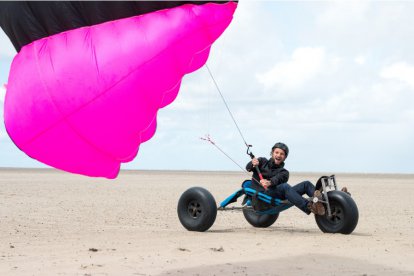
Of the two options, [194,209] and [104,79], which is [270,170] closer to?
[194,209]

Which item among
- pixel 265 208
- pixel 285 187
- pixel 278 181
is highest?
pixel 278 181

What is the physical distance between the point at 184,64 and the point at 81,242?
5530 millimetres

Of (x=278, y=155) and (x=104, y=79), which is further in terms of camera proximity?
(x=278, y=155)

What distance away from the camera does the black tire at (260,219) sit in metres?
14.3

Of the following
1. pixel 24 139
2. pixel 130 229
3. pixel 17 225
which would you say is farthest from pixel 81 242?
pixel 24 139

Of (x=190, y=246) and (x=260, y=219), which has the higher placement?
(x=260, y=219)

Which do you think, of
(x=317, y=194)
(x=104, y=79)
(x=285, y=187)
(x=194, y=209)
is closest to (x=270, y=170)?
(x=285, y=187)

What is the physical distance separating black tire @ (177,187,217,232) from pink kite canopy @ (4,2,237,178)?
18.9ft

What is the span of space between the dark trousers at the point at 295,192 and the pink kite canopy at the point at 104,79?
563 cm

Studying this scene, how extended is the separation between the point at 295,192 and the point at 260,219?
1821mm

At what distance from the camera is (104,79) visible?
7270 mm

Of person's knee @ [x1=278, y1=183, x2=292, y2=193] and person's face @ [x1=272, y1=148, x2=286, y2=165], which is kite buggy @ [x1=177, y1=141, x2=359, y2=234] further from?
person's knee @ [x1=278, y1=183, x2=292, y2=193]

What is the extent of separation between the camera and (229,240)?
12.2 meters

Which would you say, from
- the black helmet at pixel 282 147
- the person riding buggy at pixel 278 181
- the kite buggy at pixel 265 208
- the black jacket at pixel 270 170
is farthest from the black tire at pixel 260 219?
the black helmet at pixel 282 147
